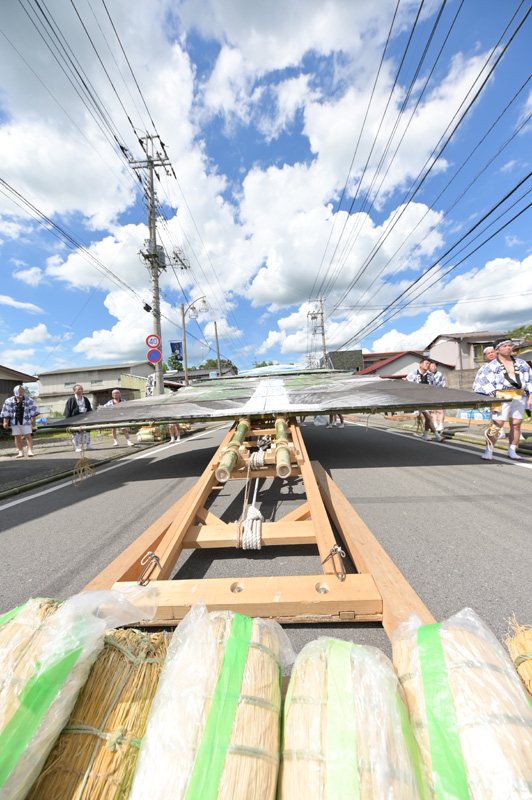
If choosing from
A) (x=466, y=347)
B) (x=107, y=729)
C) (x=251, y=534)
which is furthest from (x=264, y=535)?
(x=466, y=347)

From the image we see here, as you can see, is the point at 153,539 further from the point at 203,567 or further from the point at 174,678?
the point at 174,678

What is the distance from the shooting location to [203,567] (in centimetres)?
254

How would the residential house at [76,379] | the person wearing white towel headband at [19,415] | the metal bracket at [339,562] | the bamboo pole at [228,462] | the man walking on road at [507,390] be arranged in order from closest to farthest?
the metal bracket at [339,562] → the bamboo pole at [228,462] → the man walking on road at [507,390] → the person wearing white towel headband at [19,415] → the residential house at [76,379]

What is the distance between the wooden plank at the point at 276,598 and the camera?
1.57 m

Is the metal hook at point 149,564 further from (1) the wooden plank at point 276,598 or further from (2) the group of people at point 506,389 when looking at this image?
(2) the group of people at point 506,389

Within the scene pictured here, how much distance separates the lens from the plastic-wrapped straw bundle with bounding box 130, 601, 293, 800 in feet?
2.34

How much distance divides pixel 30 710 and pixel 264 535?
1.69 m

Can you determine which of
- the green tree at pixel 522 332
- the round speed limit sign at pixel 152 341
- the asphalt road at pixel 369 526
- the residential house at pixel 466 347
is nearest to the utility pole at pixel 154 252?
the round speed limit sign at pixel 152 341

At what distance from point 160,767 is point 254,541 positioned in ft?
5.17

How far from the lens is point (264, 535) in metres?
2.36

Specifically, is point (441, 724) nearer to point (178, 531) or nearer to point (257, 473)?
point (178, 531)

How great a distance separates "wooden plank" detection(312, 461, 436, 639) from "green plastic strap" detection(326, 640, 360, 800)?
0.70 meters

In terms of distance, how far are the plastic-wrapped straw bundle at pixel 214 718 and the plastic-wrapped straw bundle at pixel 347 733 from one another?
0.21 feet

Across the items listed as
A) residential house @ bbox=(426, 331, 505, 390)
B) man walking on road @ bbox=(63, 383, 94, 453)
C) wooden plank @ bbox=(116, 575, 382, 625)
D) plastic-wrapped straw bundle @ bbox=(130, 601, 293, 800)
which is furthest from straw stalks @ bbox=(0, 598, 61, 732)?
residential house @ bbox=(426, 331, 505, 390)
